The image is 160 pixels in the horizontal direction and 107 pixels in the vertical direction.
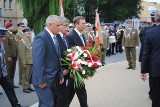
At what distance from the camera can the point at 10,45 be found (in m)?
10.9

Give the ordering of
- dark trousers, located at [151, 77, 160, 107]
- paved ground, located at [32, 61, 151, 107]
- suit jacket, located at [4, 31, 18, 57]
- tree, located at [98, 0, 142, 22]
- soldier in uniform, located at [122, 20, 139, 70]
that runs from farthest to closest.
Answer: tree, located at [98, 0, 142, 22]
soldier in uniform, located at [122, 20, 139, 70]
suit jacket, located at [4, 31, 18, 57]
paved ground, located at [32, 61, 151, 107]
dark trousers, located at [151, 77, 160, 107]

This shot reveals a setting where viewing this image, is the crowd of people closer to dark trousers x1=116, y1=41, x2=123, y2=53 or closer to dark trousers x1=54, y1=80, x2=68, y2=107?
dark trousers x1=54, y1=80, x2=68, y2=107

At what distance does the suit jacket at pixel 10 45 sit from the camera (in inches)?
423

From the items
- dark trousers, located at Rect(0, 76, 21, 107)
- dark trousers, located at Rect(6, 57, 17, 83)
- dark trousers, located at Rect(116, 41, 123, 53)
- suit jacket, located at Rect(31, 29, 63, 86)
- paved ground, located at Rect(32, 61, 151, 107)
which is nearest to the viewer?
suit jacket, located at Rect(31, 29, 63, 86)

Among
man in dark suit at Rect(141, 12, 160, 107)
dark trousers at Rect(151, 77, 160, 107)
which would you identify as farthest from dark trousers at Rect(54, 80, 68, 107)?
dark trousers at Rect(151, 77, 160, 107)

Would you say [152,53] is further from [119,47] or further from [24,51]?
[119,47]

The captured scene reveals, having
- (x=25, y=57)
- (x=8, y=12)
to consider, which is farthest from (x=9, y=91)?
(x=8, y=12)

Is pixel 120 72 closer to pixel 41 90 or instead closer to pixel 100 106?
pixel 100 106

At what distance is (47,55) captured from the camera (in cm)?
607

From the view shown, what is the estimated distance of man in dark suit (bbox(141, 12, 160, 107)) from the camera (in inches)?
255

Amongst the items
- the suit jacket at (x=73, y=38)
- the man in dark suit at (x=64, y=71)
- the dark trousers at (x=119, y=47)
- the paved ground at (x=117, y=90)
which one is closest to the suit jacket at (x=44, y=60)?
the man in dark suit at (x=64, y=71)

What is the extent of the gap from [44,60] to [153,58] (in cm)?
182

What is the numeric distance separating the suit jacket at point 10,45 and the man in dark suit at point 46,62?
4.73 metres

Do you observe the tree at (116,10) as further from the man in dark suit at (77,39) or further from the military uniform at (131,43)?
the man in dark suit at (77,39)
